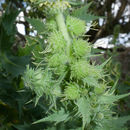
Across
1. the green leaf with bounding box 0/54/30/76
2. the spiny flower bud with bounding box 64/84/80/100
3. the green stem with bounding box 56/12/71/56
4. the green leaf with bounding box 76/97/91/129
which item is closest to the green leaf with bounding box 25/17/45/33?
the green stem with bounding box 56/12/71/56

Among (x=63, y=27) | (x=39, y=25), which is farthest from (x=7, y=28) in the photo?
(x=63, y=27)

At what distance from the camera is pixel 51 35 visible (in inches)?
52.3

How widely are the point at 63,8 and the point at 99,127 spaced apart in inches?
33.5

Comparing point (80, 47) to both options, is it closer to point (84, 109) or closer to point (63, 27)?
point (63, 27)

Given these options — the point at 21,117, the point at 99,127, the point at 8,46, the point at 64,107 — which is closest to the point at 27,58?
the point at 8,46

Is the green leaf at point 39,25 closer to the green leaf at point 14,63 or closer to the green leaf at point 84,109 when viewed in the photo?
the green leaf at point 84,109

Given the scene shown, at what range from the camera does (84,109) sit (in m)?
1.31

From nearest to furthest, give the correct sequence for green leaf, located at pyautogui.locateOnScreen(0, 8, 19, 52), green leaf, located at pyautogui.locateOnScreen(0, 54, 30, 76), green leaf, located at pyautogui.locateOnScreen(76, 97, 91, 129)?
green leaf, located at pyautogui.locateOnScreen(76, 97, 91, 129), green leaf, located at pyautogui.locateOnScreen(0, 54, 30, 76), green leaf, located at pyautogui.locateOnScreen(0, 8, 19, 52)

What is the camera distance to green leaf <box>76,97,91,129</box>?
4.21ft

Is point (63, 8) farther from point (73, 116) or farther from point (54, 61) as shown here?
point (73, 116)

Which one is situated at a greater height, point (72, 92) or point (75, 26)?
point (75, 26)

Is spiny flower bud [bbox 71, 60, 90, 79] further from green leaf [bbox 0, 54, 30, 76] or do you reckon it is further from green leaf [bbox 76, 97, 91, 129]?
green leaf [bbox 0, 54, 30, 76]

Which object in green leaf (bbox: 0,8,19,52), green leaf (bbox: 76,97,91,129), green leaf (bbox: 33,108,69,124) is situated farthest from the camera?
green leaf (bbox: 0,8,19,52)

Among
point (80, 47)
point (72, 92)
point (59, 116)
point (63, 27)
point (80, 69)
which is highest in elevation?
point (63, 27)
